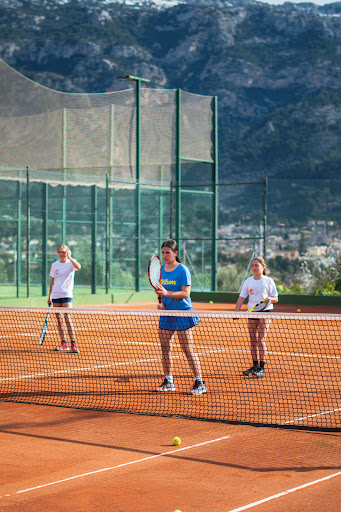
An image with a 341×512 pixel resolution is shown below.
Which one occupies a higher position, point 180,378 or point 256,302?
point 256,302

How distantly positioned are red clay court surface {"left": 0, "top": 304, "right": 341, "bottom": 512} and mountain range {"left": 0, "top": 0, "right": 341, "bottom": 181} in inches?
2674

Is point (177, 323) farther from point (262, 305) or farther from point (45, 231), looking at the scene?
point (45, 231)

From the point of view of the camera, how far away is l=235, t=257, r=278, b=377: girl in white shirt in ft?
32.0

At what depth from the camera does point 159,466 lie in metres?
5.87

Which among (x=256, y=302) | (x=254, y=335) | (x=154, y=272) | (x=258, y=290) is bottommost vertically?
(x=254, y=335)

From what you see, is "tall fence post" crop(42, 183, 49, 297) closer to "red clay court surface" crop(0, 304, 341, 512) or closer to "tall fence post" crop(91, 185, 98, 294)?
"tall fence post" crop(91, 185, 98, 294)

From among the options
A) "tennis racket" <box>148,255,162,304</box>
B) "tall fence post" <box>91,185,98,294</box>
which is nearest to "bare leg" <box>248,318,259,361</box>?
"tennis racket" <box>148,255,162,304</box>

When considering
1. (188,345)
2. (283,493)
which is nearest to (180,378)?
(188,345)

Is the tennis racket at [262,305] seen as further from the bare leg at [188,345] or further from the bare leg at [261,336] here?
the bare leg at [188,345]

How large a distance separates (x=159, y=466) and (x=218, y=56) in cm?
9256

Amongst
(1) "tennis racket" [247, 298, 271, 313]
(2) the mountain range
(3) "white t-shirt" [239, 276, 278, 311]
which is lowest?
(1) "tennis racket" [247, 298, 271, 313]

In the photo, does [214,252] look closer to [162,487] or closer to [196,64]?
[162,487]

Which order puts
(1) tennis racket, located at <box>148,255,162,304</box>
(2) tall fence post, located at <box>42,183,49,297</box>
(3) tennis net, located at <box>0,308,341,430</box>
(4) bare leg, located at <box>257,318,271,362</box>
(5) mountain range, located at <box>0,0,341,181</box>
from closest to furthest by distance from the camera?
(3) tennis net, located at <box>0,308,341,430</box> < (1) tennis racket, located at <box>148,255,162,304</box> < (4) bare leg, located at <box>257,318,271,362</box> < (2) tall fence post, located at <box>42,183,49,297</box> < (5) mountain range, located at <box>0,0,341,181</box>

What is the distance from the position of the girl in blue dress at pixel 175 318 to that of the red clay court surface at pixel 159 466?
45.0 inches
